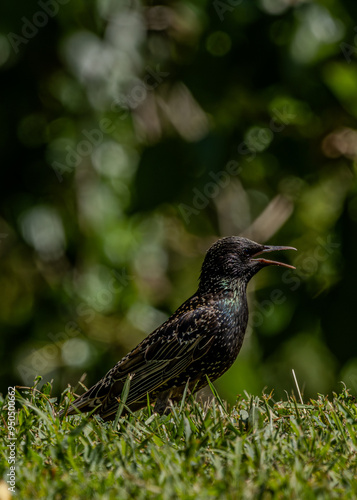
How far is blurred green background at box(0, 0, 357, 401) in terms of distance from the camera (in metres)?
5.86

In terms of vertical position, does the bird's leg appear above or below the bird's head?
below

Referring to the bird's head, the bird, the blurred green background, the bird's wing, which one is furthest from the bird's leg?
the blurred green background

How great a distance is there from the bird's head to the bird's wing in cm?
32

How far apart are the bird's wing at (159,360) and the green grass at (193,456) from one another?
0.47m

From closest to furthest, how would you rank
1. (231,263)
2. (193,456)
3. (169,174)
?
(193,456), (231,263), (169,174)

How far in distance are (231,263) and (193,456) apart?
6.53 ft

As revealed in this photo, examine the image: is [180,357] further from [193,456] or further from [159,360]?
[193,456]

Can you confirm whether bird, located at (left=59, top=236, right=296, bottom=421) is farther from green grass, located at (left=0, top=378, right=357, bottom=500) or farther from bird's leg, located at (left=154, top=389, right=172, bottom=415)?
green grass, located at (left=0, top=378, right=357, bottom=500)

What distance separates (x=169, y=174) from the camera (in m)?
5.85

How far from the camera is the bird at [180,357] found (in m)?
4.70

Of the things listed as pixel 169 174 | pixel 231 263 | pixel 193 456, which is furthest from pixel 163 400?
pixel 169 174

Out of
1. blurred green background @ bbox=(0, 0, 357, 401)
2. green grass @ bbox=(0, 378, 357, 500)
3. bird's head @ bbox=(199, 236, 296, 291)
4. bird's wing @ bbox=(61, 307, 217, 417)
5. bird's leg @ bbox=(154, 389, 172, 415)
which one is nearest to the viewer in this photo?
green grass @ bbox=(0, 378, 357, 500)

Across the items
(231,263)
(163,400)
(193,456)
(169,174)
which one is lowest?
(193,456)

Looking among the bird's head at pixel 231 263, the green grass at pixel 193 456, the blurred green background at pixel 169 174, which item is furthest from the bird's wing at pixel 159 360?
the blurred green background at pixel 169 174
